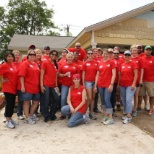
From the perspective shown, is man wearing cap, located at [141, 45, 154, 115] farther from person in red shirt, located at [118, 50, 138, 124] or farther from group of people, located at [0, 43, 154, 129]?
person in red shirt, located at [118, 50, 138, 124]

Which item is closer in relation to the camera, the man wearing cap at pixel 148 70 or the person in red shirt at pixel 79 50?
the man wearing cap at pixel 148 70

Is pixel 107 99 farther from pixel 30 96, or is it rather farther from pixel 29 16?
pixel 29 16

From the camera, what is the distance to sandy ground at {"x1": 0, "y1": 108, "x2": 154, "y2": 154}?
448 centimetres

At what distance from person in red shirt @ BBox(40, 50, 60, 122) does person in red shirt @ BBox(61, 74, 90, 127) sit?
0.47 meters

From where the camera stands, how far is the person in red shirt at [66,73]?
6281 millimetres

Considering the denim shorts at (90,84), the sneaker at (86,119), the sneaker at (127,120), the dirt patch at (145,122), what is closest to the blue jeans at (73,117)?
the sneaker at (86,119)

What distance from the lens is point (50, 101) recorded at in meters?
6.50

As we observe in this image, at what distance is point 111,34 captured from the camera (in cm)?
1042

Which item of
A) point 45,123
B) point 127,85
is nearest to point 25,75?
point 45,123

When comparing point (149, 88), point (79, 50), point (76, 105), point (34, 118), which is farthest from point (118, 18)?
point (34, 118)

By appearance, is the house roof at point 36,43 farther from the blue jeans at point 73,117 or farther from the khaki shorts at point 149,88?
the blue jeans at point 73,117

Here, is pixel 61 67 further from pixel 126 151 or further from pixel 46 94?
pixel 126 151

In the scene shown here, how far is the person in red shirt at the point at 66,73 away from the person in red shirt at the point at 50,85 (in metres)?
0.16

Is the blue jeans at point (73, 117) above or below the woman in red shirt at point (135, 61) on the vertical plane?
below
